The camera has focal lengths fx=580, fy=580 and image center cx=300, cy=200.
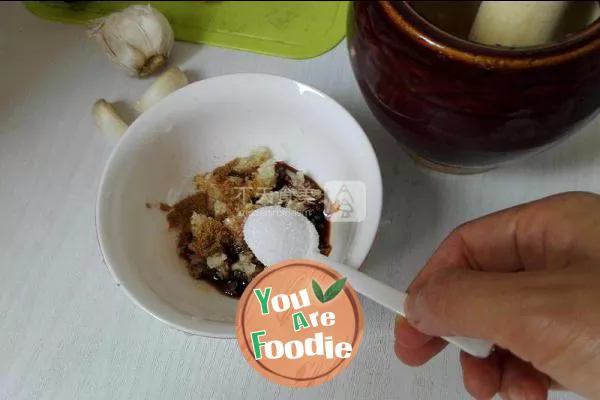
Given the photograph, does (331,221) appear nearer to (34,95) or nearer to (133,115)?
(133,115)

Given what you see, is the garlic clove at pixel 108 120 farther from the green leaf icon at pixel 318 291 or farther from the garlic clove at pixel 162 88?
the green leaf icon at pixel 318 291

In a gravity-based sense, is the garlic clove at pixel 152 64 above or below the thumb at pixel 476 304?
below

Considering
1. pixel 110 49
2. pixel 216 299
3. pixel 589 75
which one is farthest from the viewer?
pixel 110 49

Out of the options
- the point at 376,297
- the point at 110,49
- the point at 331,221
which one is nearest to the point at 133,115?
the point at 110,49

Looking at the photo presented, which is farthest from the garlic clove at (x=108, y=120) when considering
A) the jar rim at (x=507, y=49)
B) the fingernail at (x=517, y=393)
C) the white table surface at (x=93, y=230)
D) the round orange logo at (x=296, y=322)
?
the fingernail at (x=517, y=393)

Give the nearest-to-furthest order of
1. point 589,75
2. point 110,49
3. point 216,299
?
point 589,75 < point 216,299 < point 110,49

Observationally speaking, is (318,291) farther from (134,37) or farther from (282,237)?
(134,37)

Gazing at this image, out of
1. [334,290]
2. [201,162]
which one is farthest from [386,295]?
[201,162]
